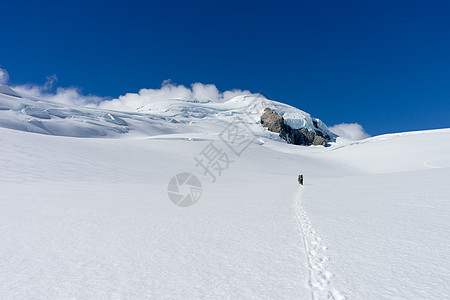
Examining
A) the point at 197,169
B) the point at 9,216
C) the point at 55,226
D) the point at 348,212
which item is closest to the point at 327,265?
the point at 348,212

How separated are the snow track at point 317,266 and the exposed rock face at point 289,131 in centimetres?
13028

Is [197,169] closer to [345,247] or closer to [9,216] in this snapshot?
[9,216]

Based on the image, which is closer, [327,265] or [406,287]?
[406,287]

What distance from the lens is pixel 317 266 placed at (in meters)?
3.50

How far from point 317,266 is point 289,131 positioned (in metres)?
149

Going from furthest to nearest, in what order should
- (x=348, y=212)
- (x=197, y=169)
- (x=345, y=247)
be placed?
(x=197, y=169) → (x=348, y=212) → (x=345, y=247)

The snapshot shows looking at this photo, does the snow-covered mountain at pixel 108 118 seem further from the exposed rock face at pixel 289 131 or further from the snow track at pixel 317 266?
the snow track at pixel 317 266

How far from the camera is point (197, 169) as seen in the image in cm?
2920

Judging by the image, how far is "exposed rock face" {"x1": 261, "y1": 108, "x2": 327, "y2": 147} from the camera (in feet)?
445

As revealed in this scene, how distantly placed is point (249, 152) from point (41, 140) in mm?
29995

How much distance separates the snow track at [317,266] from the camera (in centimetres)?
282
